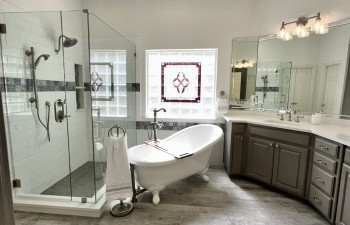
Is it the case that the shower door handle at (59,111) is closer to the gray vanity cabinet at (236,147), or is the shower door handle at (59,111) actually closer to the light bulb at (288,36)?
the gray vanity cabinet at (236,147)

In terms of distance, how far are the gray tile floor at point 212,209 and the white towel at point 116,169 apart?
0.83ft

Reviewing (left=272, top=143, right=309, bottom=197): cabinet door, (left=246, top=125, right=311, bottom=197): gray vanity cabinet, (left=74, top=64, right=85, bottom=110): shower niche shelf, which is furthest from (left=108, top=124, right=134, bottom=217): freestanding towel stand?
(left=272, top=143, right=309, bottom=197): cabinet door

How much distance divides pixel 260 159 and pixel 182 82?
1.69 metres

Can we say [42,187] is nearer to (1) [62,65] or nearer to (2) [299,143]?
(1) [62,65]

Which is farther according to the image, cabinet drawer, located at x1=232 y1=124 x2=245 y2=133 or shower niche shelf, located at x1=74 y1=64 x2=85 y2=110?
cabinet drawer, located at x1=232 y1=124 x2=245 y2=133

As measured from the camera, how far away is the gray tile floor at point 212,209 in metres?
1.94

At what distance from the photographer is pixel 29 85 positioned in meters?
2.23

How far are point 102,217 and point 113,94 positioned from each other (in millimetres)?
1619

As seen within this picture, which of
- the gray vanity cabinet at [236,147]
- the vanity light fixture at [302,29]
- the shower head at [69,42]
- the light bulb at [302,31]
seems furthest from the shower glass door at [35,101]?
the light bulb at [302,31]

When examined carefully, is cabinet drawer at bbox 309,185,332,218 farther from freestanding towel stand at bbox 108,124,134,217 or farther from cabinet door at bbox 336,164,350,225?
freestanding towel stand at bbox 108,124,134,217

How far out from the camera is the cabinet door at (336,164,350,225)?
5.49 ft

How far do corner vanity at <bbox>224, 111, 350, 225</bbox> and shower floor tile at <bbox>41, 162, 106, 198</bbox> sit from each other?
1.75 meters

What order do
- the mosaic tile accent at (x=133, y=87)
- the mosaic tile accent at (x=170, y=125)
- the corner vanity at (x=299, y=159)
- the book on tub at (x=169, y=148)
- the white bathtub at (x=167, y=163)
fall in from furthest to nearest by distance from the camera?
the mosaic tile accent at (x=170, y=125)
the mosaic tile accent at (x=133, y=87)
the book on tub at (x=169, y=148)
the white bathtub at (x=167, y=163)
the corner vanity at (x=299, y=159)

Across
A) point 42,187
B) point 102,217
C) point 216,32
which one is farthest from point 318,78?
point 42,187
